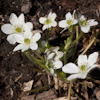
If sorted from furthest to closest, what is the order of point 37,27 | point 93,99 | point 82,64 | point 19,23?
point 37,27 < point 93,99 < point 19,23 < point 82,64

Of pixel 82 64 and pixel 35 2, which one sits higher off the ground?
pixel 35 2

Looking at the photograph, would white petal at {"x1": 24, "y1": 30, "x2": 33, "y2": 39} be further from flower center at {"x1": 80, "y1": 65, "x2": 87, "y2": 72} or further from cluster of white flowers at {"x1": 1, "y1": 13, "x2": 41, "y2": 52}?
flower center at {"x1": 80, "y1": 65, "x2": 87, "y2": 72}

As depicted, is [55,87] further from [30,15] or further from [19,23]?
[30,15]

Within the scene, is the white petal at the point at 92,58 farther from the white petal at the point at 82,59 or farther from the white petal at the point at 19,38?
the white petal at the point at 19,38

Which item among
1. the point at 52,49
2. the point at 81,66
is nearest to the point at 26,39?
the point at 52,49

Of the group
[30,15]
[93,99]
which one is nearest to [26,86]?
[93,99]

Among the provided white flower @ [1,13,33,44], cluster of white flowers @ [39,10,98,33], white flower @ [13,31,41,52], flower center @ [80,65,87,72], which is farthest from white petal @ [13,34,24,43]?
flower center @ [80,65,87,72]

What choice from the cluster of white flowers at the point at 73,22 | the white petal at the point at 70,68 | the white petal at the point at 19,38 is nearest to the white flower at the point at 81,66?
the white petal at the point at 70,68
